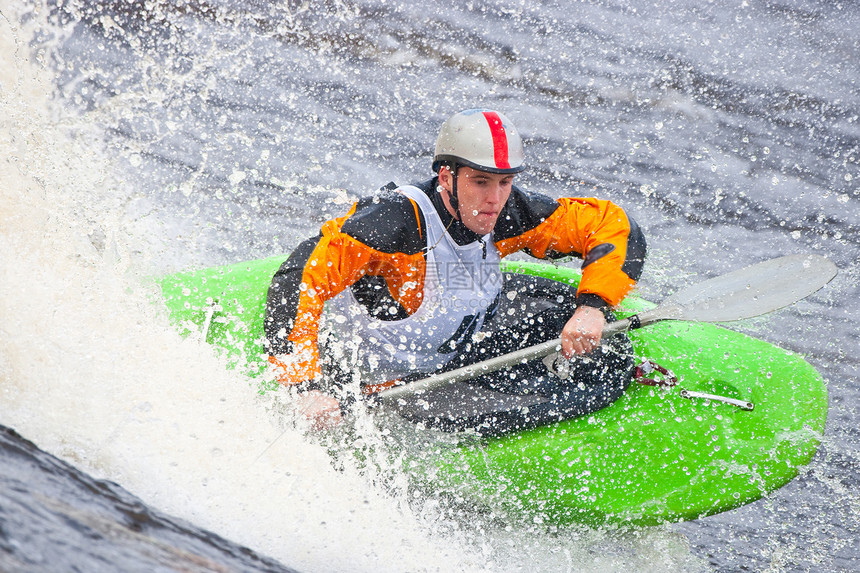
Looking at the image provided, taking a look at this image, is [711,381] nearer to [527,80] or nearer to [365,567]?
[365,567]

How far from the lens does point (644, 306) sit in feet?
11.4

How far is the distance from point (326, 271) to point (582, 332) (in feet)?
3.15

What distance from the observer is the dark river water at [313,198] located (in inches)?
87.9

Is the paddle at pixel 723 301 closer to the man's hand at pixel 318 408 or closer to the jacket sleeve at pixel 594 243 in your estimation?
the jacket sleeve at pixel 594 243

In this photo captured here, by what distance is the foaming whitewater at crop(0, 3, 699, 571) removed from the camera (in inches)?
87.1

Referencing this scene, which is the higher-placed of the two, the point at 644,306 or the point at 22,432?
the point at 644,306

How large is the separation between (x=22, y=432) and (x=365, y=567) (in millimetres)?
1090

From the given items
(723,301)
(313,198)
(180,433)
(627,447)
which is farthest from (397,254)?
(313,198)

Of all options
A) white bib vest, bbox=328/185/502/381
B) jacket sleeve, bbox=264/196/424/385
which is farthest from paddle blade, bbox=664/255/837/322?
jacket sleeve, bbox=264/196/424/385

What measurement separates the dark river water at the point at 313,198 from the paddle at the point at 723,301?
0.46m

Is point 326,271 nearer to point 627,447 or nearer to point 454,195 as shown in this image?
point 454,195

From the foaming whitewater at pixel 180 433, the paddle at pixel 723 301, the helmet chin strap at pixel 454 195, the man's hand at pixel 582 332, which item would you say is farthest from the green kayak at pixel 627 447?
the helmet chin strap at pixel 454 195

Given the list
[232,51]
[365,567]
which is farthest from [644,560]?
[232,51]

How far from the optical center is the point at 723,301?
10.2ft
